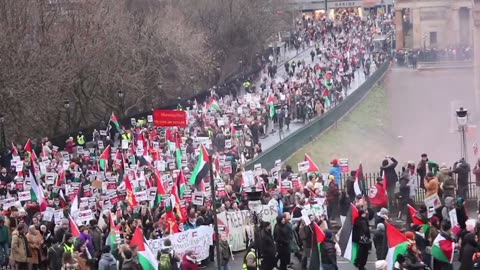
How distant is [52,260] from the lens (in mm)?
24797

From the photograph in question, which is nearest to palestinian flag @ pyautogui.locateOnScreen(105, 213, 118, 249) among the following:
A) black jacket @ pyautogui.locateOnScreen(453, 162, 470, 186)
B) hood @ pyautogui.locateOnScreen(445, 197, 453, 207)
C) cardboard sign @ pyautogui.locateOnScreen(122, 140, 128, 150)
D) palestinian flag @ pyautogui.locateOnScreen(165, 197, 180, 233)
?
palestinian flag @ pyautogui.locateOnScreen(165, 197, 180, 233)

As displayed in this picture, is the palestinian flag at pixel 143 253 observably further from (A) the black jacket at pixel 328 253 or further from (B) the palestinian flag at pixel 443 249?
(B) the palestinian flag at pixel 443 249

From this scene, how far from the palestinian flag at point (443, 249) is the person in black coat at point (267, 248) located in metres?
3.95

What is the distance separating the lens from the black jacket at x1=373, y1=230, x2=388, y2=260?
78.3 ft

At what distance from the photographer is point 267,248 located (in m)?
25.1

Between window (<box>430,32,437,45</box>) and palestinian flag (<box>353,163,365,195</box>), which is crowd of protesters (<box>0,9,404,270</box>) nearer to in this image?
palestinian flag (<box>353,163,365,195</box>)

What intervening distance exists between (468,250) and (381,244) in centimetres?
282

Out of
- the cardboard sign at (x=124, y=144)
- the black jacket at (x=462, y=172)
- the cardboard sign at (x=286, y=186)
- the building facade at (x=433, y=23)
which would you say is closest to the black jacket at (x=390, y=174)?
the black jacket at (x=462, y=172)

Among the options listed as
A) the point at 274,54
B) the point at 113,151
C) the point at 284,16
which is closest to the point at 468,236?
the point at 113,151

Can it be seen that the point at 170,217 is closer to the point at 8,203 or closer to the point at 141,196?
the point at 141,196

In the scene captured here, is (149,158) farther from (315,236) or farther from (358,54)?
(358,54)

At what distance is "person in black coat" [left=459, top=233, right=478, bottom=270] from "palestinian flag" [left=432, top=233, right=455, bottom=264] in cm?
38

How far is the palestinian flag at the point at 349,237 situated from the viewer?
79.7 ft

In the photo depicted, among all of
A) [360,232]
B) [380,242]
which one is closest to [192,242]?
[360,232]
